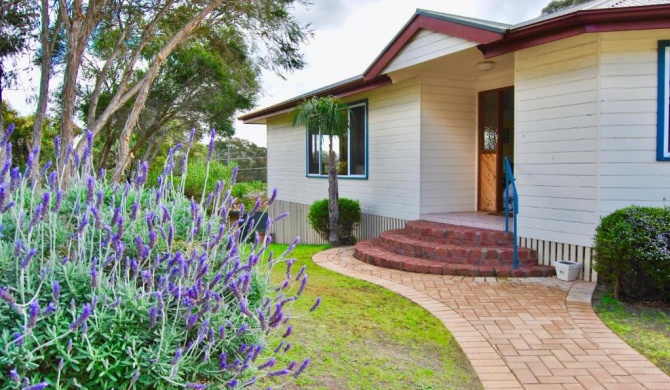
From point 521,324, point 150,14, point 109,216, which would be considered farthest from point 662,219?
point 150,14

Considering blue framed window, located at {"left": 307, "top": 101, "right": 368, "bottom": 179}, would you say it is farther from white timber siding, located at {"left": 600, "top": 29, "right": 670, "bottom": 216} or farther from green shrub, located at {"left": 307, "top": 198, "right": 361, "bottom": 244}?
white timber siding, located at {"left": 600, "top": 29, "right": 670, "bottom": 216}

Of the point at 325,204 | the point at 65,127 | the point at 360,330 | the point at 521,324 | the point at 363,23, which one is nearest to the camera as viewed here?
the point at 360,330

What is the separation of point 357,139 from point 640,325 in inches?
272

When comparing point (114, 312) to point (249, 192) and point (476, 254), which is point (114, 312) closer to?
point (476, 254)

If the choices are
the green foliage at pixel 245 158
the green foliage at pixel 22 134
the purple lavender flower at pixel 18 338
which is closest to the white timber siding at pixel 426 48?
the purple lavender flower at pixel 18 338

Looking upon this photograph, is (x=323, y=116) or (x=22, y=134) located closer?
(x=323, y=116)

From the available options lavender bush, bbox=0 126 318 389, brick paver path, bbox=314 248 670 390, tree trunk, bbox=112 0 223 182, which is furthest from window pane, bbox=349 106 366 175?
lavender bush, bbox=0 126 318 389

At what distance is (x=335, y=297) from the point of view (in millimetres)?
5078

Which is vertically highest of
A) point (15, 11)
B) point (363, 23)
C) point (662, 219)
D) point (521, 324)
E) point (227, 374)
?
point (363, 23)

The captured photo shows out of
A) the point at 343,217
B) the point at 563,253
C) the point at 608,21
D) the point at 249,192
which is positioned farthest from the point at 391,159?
the point at 249,192

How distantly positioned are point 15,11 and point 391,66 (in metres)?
7.17

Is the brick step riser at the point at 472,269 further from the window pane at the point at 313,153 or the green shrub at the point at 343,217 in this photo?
the window pane at the point at 313,153

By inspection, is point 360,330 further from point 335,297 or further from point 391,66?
point 391,66

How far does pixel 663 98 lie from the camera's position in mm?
5621
